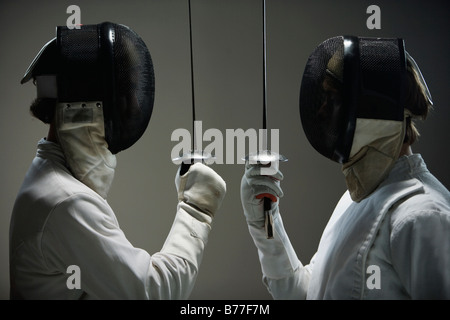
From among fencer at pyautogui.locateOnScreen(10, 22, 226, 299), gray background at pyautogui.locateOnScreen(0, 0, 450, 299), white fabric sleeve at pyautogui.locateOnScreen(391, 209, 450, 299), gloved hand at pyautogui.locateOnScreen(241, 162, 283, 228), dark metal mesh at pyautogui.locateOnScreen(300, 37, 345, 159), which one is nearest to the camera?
white fabric sleeve at pyautogui.locateOnScreen(391, 209, 450, 299)

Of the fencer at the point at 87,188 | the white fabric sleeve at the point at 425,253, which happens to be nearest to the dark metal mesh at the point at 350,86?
the white fabric sleeve at the point at 425,253

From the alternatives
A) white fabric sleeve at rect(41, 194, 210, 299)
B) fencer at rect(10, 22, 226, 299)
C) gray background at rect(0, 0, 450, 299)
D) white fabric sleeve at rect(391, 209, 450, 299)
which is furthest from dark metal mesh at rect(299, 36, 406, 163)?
gray background at rect(0, 0, 450, 299)

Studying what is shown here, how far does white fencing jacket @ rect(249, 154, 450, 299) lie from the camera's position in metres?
1.07

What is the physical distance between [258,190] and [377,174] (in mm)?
322

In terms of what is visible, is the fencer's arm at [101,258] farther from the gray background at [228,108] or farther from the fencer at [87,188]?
the gray background at [228,108]

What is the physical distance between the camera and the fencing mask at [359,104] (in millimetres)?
1207

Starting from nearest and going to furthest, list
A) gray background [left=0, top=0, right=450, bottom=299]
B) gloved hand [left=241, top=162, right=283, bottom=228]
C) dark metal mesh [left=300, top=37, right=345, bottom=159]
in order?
dark metal mesh [left=300, top=37, right=345, bottom=159], gloved hand [left=241, top=162, right=283, bottom=228], gray background [left=0, top=0, right=450, bottom=299]

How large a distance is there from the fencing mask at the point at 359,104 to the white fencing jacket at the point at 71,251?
0.49 metres

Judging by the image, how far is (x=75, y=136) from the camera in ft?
4.16

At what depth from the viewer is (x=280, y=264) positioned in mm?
1498

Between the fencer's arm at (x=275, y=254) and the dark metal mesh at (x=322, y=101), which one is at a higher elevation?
the dark metal mesh at (x=322, y=101)

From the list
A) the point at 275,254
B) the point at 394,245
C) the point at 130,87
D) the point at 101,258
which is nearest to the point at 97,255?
the point at 101,258

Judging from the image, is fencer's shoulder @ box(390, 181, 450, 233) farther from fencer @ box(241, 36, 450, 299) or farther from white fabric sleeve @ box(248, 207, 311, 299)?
white fabric sleeve @ box(248, 207, 311, 299)
